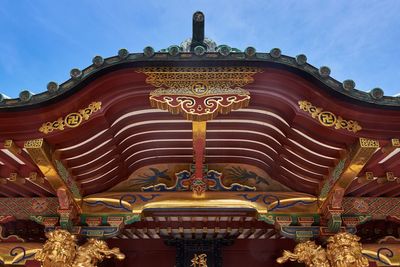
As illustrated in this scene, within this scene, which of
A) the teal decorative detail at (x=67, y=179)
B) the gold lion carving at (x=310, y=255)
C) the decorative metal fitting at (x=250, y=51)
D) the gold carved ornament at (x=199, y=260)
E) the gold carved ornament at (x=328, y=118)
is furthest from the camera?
the gold carved ornament at (x=199, y=260)

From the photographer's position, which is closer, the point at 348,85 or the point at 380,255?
the point at 348,85

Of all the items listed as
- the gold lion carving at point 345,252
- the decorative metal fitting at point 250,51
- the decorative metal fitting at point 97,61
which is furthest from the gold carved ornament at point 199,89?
the gold lion carving at point 345,252

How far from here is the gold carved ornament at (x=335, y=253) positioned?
5402mm

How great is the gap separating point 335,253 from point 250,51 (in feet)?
10.6

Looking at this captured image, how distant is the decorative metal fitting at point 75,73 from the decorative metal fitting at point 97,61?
22 cm

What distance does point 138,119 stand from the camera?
17.3 ft

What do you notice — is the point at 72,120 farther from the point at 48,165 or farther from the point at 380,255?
the point at 380,255

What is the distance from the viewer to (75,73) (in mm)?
4602

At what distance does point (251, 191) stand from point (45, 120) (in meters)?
3.44

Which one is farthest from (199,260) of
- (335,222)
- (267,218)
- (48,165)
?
(48,165)

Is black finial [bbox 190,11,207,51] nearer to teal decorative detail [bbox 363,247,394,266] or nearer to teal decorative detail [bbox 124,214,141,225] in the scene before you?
teal decorative detail [bbox 124,214,141,225]

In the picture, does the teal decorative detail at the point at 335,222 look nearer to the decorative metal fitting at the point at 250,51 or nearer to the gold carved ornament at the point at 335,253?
the gold carved ornament at the point at 335,253

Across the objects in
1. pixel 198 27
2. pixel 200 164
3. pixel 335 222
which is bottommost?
pixel 335 222

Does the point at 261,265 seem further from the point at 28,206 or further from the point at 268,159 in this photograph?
the point at 28,206
